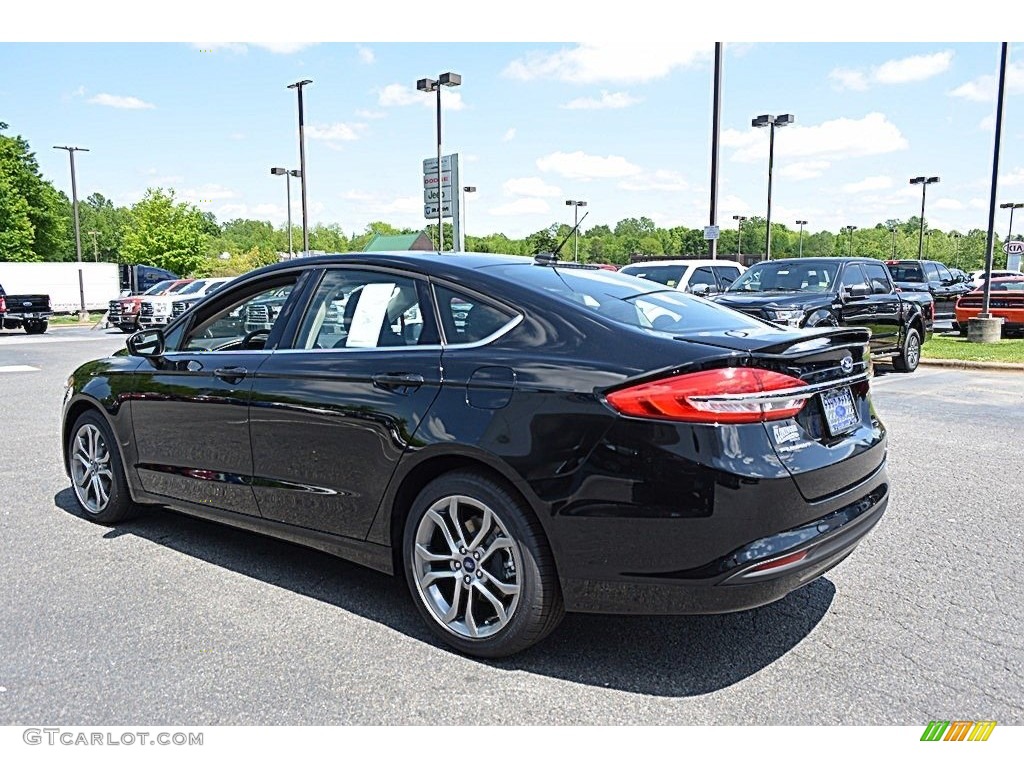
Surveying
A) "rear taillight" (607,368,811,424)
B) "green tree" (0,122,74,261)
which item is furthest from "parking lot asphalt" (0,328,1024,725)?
"green tree" (0,122,74,261)

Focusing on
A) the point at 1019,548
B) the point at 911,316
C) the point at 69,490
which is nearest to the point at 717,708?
the point at 1019,548

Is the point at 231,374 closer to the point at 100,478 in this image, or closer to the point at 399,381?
the point at 399,381

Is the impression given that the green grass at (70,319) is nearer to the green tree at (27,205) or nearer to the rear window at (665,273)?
the green tree at (27,205)

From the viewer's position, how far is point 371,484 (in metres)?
3.66

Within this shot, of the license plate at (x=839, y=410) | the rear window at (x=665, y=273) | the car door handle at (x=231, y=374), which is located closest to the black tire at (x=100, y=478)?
the car door handle at (x=231, y=374)

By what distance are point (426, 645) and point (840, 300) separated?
9.98m

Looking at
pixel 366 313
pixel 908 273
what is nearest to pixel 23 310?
pixel 366 313

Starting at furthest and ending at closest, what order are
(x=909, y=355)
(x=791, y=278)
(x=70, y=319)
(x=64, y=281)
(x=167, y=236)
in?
(x=167, y=236), (x=64, y=281), (x=70, y=319), (x=909, y=355), (x=791, y=278)

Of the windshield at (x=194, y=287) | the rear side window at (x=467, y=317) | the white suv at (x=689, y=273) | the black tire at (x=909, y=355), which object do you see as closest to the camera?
the rear side window at (x=467, y=317)

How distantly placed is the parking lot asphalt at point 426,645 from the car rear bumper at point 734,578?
0.34 m

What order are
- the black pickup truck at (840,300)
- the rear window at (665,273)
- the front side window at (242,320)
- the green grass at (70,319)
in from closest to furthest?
the front side window at (242,320) < the black pickup truck at (840,300) < the rear window at (665,273) < the green grass at (70,319)

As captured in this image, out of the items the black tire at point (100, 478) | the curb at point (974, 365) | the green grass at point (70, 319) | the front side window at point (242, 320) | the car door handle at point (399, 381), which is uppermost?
the front side window at point (242, 320)

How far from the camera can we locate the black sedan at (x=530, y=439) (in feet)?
9.75

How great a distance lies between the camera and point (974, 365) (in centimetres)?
1436
